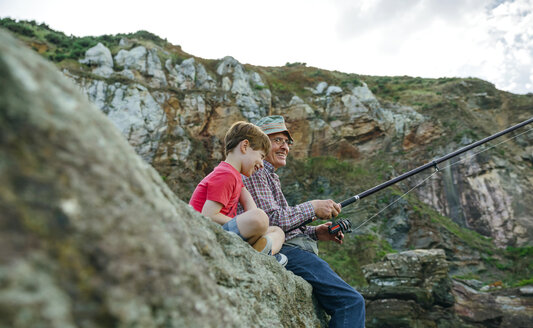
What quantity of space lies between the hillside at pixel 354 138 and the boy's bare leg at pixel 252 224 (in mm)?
9044

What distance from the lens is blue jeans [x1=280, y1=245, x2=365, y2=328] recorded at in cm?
251

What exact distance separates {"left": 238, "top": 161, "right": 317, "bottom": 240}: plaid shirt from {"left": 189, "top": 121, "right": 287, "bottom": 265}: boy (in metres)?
0.21

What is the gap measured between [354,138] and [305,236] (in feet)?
56.1

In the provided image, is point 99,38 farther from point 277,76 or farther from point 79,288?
point 79,288

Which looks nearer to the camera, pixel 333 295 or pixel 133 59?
pixel 333 295

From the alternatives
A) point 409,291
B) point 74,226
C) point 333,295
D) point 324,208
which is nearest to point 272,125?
point 324,208

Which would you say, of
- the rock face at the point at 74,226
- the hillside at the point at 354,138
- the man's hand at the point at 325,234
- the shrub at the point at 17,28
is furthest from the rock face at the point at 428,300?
the shrub at the point at 17,28

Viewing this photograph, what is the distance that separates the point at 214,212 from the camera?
8.00ft

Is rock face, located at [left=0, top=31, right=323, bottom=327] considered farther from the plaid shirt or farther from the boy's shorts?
the plaid shirt

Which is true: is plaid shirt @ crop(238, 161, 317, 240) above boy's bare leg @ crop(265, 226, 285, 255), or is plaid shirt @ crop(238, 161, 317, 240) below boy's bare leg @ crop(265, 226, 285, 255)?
above

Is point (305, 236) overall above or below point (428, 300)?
above

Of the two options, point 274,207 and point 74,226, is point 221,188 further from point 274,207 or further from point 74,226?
point 74,226

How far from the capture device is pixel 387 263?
7.50 metres

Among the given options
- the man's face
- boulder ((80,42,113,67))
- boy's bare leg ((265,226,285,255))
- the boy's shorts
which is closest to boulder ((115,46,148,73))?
boulder ((80,42,113,67))
